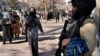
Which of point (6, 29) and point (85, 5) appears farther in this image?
point (6, 29)

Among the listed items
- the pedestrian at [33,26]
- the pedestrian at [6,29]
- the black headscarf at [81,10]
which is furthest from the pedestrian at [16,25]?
the black headscarf at [81,10]

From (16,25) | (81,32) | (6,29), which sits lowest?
(16,25)

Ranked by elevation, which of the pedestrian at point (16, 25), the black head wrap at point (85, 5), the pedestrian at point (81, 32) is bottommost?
the pedestrian at point (16, 25)

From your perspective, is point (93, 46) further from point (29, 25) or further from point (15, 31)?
point (15, 31)

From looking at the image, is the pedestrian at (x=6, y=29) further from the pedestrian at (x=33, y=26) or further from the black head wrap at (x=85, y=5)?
the black head wrap at (x=85, y=5)

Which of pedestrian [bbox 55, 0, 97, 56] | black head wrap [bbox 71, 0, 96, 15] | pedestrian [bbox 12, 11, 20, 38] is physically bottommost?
pedestrian [bbox 12, 11, 20, 38]

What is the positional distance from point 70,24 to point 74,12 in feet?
0.57

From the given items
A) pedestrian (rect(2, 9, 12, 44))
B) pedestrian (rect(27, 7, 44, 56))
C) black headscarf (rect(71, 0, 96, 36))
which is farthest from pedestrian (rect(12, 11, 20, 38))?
black headscarf (rect(71, 0, 96, 36))

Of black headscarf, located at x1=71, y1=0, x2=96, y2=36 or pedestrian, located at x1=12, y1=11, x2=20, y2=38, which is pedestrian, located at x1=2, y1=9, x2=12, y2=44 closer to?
pedestrian, located at x1=12, y1=11, x2=20, y2=38

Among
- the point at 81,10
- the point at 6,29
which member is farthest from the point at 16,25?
the point at 81,10

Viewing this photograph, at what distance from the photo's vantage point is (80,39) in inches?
131

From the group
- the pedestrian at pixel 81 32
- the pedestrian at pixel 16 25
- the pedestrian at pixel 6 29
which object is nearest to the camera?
the pedestrian at pixel 81 32

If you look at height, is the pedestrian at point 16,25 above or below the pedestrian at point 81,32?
below

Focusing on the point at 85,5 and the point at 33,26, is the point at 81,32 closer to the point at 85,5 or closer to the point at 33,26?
the point at 85,5
